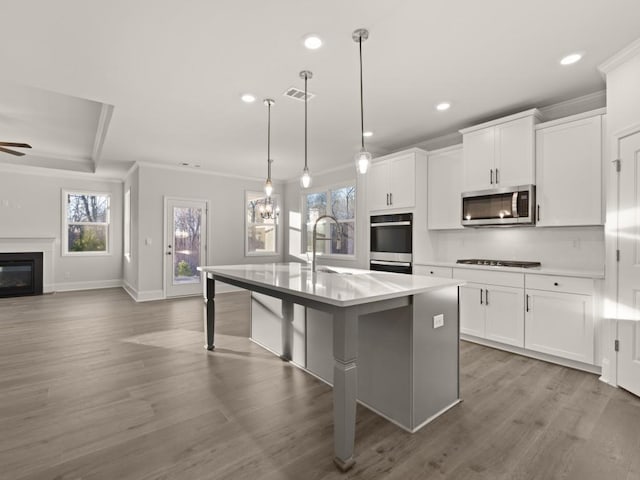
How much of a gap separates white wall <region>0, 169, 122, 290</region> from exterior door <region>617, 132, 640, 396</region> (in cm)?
873

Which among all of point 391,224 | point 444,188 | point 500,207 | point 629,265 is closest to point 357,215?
point 391,224

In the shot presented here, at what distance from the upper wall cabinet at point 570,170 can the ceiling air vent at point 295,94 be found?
236 centimetres

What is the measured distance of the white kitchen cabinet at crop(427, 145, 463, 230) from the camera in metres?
4.14

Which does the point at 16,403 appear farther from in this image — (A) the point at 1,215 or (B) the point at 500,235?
(A) the point at 1,215

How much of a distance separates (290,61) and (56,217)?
6.94 meters

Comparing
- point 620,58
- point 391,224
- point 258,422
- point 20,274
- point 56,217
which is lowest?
point 258,422

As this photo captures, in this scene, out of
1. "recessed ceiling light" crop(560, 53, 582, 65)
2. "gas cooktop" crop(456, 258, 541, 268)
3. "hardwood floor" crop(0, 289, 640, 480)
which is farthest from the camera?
"gas cooktop" crop(456, 258, 541, 268)

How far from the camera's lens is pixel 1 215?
6.34 m

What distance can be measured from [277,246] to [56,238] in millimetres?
4661

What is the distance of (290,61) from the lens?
2.62 metres

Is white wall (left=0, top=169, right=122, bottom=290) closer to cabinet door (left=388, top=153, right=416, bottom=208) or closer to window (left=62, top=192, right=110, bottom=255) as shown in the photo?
window (left=62, top=192, right=110, bottom=255)

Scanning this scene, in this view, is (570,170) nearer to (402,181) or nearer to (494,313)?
(494,313)

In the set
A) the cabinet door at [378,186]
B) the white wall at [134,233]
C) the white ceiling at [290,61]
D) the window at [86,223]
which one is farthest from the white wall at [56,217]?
the cabinet door at [378,186]

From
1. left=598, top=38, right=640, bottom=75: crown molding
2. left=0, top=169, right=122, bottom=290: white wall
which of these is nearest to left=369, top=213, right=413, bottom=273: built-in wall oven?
left=598, top=38, right=640, bottom=75: crown molding
